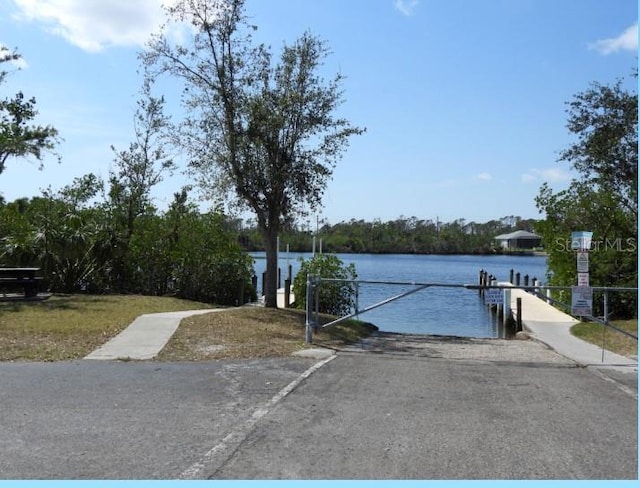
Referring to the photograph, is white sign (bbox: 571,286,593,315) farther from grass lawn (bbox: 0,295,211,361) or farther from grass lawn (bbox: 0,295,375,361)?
grass lawn (bbox: 0,295,211,361)

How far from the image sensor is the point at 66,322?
1357cm

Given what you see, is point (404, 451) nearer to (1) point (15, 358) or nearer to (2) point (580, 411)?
(2) point (580, 411)

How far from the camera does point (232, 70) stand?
53.4 feet

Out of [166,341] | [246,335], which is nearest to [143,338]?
[166,341]

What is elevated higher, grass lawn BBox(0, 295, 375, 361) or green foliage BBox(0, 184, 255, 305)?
green foliage BBox(0, 184, 255, 305)

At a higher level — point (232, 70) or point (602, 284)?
point (232, 70)

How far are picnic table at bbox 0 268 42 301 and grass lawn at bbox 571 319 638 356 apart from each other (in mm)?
13821

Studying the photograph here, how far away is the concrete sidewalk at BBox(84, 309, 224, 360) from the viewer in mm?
10531

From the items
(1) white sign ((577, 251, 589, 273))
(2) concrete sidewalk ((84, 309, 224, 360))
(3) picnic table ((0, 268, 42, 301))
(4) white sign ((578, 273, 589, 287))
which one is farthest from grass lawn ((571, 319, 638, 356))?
(3) picnic table ((0, 268, 42, 301))

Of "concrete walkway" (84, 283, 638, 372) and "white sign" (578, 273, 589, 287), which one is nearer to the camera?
"concrete walkway" (84, 283, 638, 372)

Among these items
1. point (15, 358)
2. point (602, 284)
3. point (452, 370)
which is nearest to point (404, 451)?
point (452, 370)

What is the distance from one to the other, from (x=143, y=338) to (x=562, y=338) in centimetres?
1000

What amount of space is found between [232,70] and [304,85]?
1813 mm

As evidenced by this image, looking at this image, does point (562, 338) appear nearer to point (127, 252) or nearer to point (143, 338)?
point (143, 338)
